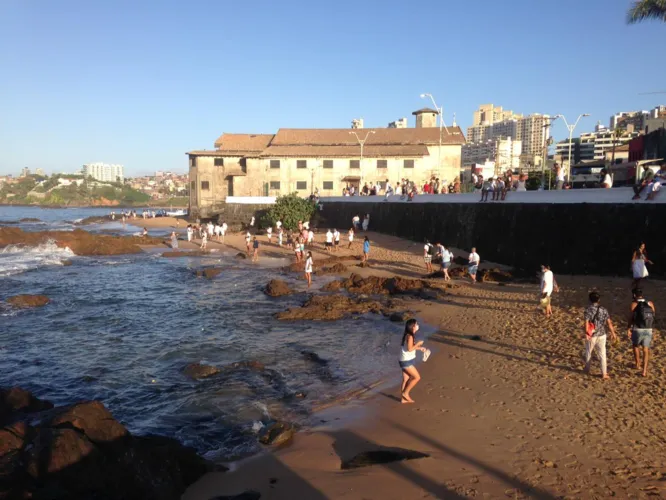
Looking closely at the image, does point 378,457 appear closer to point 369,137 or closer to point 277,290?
point 277,290

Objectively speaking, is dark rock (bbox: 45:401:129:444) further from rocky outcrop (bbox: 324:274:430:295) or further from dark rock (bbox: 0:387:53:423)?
rocky outcrop (bbox: 324:274:430:295)

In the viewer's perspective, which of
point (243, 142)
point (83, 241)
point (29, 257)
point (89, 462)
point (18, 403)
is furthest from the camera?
point (243, 142)

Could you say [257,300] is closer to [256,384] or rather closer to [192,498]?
[256,384]

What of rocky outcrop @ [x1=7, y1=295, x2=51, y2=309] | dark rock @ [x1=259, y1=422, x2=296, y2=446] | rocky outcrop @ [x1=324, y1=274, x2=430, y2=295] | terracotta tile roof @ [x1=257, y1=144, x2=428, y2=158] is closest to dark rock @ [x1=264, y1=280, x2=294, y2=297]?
rocky outcrop @ [x1=324, y1=274, x2=430, y2=295]

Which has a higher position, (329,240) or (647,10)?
(647,10)

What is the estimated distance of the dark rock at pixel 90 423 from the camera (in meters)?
7.04

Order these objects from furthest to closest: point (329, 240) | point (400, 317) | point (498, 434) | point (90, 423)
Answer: point (329, 240) < point (400, 317) < point (498, 434) < point (90, 423)

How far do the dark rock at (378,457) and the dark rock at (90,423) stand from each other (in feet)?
10.6

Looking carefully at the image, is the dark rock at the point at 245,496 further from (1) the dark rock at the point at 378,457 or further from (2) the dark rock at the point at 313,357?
(2) the dark rock at the point at 313,357

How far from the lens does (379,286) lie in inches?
858

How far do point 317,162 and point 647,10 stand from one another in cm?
3814


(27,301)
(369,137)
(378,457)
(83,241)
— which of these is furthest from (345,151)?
(378,457)

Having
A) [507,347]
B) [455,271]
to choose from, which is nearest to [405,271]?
[455,271]

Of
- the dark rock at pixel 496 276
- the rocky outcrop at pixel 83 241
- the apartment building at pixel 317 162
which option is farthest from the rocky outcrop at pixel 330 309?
the apartment building at pixel 317 162
